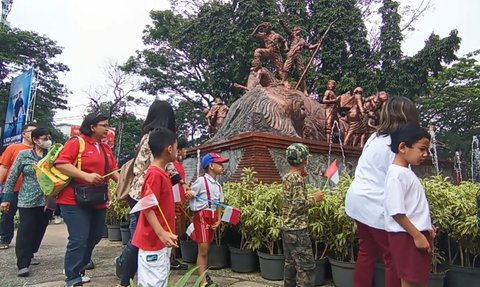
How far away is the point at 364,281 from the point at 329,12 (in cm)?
2017

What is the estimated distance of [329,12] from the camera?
68.5ft

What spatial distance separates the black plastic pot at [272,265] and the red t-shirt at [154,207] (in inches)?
61.5

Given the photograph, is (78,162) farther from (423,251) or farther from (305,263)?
(423,251)

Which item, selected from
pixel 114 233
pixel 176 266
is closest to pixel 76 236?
pixel 176 266

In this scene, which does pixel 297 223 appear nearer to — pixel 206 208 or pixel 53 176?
pixel 206 208

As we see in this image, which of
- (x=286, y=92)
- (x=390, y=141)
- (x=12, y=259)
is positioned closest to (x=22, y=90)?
(x=286, y=92)

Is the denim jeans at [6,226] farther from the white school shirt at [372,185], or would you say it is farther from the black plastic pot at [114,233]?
the white school shirt at [372,185]

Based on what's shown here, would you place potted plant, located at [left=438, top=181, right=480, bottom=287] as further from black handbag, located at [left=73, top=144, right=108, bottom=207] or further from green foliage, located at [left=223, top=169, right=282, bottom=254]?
black handbag, located at [left=73, top=144, right=108, bottom=207]

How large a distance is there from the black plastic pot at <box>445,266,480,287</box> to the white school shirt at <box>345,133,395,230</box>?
123cm

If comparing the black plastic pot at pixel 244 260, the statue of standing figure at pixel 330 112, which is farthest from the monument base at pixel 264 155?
the black plastic pot at pixel 244 260

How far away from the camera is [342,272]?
11.5 feet

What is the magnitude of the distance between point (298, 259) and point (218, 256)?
140 cm

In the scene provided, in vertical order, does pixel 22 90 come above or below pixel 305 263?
above

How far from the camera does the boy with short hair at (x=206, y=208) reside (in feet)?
11.5
